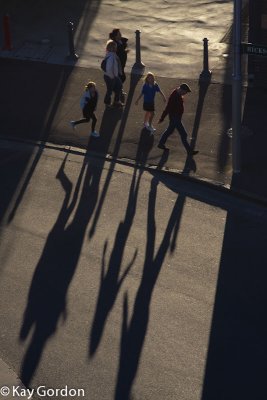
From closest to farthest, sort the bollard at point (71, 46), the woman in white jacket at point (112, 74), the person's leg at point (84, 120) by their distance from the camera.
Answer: the person's leg at point (84, 120)
the woman in white jacket at point (112, 74)
the bollard at point (71, 46)

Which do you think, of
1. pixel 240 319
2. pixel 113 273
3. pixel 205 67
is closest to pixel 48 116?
pixel 205 67

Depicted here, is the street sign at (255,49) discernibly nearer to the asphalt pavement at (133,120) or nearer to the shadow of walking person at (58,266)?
the asphalt pavement at (133,120)

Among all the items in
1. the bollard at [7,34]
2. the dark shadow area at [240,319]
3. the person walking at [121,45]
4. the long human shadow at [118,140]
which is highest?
the bollard at [7,34]

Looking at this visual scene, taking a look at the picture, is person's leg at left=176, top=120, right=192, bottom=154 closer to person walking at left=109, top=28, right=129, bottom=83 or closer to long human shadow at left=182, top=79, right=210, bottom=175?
long human shadow at left=182, top=79, right=210, bottom=175

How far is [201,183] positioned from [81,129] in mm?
3602

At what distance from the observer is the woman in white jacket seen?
Result: 19.4 metres

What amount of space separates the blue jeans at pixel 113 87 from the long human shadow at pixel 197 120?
181 centimetres

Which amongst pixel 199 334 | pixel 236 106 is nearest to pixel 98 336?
pixel 199 334

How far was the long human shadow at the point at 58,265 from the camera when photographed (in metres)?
13.2

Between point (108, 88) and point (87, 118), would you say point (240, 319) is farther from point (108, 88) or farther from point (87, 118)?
point (108, 88)

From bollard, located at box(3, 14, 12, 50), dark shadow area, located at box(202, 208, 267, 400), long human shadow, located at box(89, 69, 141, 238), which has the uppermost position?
bollard, located at box(3, 14, 12, 50)

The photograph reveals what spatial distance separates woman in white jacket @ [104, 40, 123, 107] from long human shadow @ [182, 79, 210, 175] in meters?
1.81

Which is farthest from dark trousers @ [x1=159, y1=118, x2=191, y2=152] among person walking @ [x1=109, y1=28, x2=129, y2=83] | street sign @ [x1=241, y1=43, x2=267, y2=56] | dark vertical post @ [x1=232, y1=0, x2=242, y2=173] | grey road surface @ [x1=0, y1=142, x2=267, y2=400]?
person walking @ [x1=109, y1=28, x2=129, y2=83]

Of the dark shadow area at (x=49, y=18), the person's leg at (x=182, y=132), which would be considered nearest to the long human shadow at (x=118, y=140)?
the person's leg at (x=182, y=132)
